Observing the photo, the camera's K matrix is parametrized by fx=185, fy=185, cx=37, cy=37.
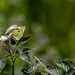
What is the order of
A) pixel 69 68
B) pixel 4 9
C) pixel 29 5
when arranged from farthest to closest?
pixel 29 5 → pixel 4 9 → pixel 69 68

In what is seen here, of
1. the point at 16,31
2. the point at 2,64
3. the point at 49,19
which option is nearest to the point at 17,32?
the point at 16,31

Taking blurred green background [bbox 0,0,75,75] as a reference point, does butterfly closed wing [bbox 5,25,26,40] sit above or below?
below

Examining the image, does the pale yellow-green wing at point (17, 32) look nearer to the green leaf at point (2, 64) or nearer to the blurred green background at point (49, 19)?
the green leaf at point (2, 64)

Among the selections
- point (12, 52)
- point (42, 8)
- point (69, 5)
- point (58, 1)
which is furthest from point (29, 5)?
point (12, 52)

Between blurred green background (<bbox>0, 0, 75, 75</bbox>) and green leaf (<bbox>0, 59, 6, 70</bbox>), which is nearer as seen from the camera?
green leaf (<bbox>0, 59, 6, 70</bbox>)

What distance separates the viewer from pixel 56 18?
294 centimetres

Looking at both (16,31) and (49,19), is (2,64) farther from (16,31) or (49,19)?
(49,19)

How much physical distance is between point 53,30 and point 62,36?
0.52 feet

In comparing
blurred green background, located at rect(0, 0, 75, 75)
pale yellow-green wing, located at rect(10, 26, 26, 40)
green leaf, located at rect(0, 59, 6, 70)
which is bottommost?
green leaf, located at rect(0, 59, 6, 70)

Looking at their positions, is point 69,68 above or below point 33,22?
below

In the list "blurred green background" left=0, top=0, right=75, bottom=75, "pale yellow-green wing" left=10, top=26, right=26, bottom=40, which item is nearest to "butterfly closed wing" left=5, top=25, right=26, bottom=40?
"pale yellow-green wing" left=10, top=26, right=26, bottom=40

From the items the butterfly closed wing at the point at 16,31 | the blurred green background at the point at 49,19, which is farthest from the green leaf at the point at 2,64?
the blurred green background at the point at 49,19

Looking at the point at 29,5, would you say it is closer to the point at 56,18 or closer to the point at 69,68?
the point at 56,18

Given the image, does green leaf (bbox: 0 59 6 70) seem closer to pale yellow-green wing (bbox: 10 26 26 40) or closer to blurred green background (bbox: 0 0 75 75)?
pale yellow-green wing (bbox: 10 26 26 40)
